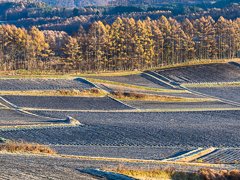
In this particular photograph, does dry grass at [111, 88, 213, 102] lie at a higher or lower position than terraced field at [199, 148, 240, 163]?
higher

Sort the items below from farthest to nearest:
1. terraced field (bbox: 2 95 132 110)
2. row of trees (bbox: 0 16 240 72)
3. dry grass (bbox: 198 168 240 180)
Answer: row of trees (bbox: 0 16 240 72) → terraced field (bbox: 2 95 132 110) → dry grass (bbox: 198 168 240 180)

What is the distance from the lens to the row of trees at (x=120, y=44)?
67219mm

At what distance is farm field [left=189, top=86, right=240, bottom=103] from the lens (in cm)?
4828

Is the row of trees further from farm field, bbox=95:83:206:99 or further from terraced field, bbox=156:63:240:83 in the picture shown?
farm field, bbox=95:83:206:99

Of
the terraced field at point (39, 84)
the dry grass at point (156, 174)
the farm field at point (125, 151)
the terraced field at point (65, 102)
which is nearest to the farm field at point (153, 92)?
the terraced field at point (39, 84)

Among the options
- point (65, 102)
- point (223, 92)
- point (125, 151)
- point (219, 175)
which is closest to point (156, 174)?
point (219, 175)

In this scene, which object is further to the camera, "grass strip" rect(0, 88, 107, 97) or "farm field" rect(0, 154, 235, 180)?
"grass strip" rect(0, 88, 107, 97)

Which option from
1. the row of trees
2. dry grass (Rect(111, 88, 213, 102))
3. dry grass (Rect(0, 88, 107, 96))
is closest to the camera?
dry grass (Rect(0, 88, 107, 96))

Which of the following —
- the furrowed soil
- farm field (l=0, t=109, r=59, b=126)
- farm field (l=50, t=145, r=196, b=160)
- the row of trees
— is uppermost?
the row of trees

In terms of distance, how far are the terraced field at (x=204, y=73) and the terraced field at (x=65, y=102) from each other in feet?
65.7

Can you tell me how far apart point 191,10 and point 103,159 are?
158m

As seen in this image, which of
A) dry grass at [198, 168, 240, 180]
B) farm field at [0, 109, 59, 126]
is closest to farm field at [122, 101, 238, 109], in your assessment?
farm field at [0, 109, 59, 126]

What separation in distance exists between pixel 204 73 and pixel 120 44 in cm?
1894

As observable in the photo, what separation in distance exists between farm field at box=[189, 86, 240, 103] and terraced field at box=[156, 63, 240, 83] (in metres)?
3.98
